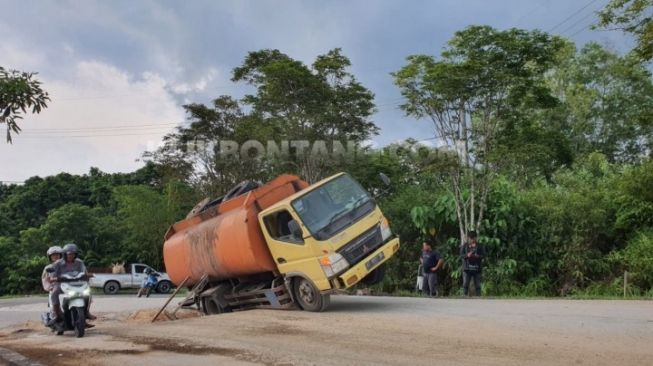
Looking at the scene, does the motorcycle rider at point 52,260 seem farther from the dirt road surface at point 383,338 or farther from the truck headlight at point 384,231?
the truck headlight at point 384,231

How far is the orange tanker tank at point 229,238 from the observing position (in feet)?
40.8

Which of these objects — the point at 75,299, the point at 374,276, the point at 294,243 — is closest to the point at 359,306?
the point at 374,276

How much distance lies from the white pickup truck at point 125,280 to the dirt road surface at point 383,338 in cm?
2364

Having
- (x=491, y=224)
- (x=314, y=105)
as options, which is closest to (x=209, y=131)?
(x=314, y=105)

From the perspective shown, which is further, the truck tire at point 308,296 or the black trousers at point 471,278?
the black trousers at point 471,278

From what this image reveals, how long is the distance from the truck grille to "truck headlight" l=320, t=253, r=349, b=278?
15 cm

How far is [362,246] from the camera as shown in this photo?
1174cm

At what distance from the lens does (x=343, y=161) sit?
25453 millimetres

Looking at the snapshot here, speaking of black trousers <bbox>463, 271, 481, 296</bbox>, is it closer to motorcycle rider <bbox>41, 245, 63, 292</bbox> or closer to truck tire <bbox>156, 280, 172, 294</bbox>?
motorcycle rider <bbox>41, 245, 63, 292</bbox>

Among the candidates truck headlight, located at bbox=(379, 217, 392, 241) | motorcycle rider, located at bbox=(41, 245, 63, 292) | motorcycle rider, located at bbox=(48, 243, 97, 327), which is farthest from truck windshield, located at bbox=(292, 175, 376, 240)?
motorcycle rider, located at bbox=(41, 245, 63, 292)

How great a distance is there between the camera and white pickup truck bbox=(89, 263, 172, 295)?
35.9 metres

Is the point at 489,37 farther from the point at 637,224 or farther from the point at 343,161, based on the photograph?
the point at 343,161

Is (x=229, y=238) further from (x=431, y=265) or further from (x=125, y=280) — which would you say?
(x=125, y=280)

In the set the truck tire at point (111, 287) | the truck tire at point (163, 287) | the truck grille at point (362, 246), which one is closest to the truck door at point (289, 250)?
the truck grille at point (362, 246)
